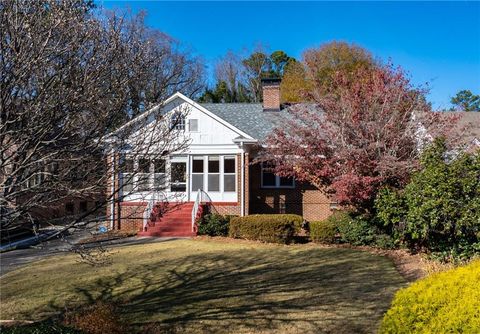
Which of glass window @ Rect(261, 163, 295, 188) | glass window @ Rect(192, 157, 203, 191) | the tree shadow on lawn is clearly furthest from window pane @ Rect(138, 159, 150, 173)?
Answer: glass window @ Rect(261, 163, 295, 188)

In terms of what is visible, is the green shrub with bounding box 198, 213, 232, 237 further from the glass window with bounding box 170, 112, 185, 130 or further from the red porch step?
the glass window with bounding box 170, 112, 185, 130

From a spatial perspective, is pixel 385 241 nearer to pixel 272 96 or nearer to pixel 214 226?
pixel 214 226

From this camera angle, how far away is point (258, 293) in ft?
26.1

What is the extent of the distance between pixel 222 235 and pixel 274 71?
33758 millimetres

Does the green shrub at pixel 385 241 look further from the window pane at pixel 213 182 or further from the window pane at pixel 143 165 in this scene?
the window pane at pixel 143 165

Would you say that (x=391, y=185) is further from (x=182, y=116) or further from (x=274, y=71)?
(x=274, y=71)

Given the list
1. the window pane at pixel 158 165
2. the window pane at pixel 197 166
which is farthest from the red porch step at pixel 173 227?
the window pane at pixel 158 165

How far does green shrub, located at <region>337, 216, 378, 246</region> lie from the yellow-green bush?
9475 mm

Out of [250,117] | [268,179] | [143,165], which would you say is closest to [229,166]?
[268,179]

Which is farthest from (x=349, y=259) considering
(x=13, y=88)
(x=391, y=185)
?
(x=13, y=88)

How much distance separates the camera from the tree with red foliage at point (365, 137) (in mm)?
12266

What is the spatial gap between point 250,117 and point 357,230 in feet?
34.5

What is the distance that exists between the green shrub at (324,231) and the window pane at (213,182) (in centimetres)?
647

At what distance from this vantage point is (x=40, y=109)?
4219mm
